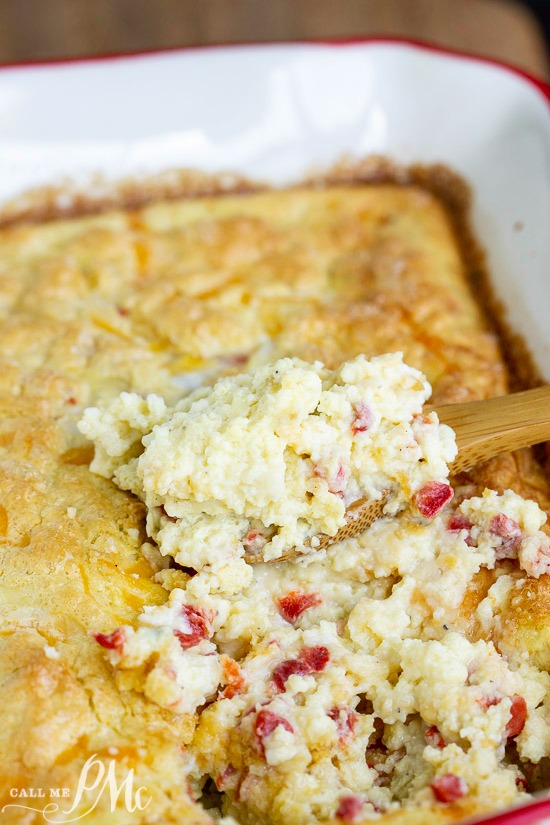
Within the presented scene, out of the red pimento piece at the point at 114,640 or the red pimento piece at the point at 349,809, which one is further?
the red pimento piece at the point at 114,640

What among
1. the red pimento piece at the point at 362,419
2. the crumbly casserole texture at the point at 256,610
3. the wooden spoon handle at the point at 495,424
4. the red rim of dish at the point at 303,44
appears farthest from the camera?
the red rim of dish at the point at 303,44

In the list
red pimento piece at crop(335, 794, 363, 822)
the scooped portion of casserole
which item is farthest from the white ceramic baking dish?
red pimento piece at crop(335, 794, 363, 822)

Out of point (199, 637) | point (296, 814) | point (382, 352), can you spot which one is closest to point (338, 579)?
point (199, 637)

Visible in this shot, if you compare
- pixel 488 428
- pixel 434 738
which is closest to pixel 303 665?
pixel 434 738

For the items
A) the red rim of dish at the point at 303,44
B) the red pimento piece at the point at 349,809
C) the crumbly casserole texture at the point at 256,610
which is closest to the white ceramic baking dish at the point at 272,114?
the red rim of dish at the point at 303,44

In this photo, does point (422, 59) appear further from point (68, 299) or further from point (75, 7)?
point (75, 7)

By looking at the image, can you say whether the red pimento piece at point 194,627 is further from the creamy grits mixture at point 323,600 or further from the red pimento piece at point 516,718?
the red pimento piece at point 516,718
